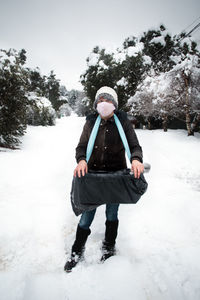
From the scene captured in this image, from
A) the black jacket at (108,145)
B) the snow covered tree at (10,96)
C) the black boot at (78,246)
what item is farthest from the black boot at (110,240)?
the snow covered tree at (10,96)

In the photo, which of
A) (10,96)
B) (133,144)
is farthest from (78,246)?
(10,96)

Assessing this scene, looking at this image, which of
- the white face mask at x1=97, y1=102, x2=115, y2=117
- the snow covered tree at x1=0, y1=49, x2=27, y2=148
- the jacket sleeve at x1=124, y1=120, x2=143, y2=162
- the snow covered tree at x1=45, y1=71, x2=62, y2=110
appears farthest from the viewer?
the snow covered tree at x1=45, y1=71, x2=62, y2=110

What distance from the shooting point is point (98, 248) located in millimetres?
1954

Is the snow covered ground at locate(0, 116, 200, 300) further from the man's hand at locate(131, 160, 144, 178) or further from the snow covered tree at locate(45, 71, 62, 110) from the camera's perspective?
the snow covered tree at locate(45, 71, 62, 110)

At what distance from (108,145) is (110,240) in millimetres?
1136

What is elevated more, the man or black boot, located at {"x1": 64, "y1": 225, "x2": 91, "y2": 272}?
the man

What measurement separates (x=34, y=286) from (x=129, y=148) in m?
1.60

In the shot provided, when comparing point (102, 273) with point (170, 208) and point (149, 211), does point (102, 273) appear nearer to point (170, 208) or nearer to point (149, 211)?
point (149, 211)

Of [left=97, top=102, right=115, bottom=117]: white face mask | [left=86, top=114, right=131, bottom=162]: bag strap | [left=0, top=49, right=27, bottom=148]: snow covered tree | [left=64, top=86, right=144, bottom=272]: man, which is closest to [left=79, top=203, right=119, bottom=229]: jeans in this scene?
[left=64, top=86, right=144, bottom=272]: man

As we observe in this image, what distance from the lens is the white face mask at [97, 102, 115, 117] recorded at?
5.40ft

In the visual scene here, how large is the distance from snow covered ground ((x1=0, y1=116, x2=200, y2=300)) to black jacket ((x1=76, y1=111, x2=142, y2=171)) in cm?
109

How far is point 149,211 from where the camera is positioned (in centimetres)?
279

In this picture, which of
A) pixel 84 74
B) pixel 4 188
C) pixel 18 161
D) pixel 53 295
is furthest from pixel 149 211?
pixel 84 74

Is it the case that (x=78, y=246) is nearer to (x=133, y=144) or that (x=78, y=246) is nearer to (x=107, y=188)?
(x=107, y=188)
